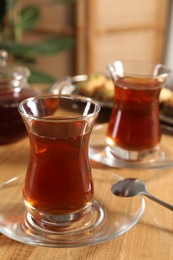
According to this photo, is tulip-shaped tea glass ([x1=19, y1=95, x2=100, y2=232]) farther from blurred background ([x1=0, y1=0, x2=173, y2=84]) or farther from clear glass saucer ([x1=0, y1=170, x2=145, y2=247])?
blurred background ([x1=0, y1=0, x2=173, y2=84])

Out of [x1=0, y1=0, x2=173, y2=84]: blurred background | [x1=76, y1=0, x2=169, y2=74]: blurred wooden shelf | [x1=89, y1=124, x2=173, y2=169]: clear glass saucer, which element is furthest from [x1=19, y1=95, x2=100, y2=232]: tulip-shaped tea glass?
[x1=76, y1=0, x2=169, y2=74]: blurred wooden shelf

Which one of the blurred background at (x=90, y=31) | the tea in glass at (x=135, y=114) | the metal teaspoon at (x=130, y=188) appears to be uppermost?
the tea in glass at (x=135, y=114)

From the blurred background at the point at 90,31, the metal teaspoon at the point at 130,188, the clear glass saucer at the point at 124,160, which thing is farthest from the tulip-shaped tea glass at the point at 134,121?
the blurred background at the point at 90,31

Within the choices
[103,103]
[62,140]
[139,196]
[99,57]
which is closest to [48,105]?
[62,140]

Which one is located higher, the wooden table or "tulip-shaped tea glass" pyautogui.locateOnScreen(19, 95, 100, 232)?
"tulip-shaped tea glass" pyautogui.locateOnScreen(19, 95, 100, 232)

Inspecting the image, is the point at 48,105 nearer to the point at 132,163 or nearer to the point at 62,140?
A: the point at 62,140

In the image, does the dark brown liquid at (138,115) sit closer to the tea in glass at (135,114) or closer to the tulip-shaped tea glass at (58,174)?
Result: the tea in glass at (135,114)
